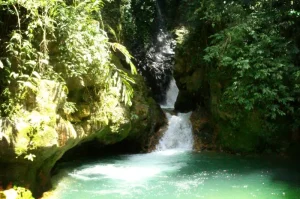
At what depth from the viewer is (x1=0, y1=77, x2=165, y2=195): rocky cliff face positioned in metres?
5.50

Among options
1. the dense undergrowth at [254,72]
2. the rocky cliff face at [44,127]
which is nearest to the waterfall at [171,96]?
the dense undergrowth at [254,72]

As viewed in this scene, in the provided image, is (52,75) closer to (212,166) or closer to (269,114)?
(212,166)

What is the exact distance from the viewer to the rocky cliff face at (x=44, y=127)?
550cm

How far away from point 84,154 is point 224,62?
5805mm

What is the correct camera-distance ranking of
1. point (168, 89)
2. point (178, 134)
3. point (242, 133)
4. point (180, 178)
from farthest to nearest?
point (168, 89)
point (178, 134)
point (242, 133)
point (180, 178)

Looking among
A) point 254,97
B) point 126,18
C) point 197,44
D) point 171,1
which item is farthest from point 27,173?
point 171,1

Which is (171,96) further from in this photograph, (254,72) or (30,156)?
(30,156)

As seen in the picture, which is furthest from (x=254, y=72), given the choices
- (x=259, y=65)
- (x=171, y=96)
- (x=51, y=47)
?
(x=171, y=96)

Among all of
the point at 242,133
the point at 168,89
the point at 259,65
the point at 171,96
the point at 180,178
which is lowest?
the point at 180,178

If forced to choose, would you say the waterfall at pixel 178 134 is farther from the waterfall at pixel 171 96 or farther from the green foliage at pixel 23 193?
the green foliage at pixel 23 193

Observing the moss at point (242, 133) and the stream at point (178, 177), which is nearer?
the stream at point (178, 177)

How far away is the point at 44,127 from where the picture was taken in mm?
5746

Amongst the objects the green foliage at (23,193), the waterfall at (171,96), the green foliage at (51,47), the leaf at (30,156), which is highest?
the green foliage at (51,47)

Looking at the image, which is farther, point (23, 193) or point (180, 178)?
point (180, 178)
